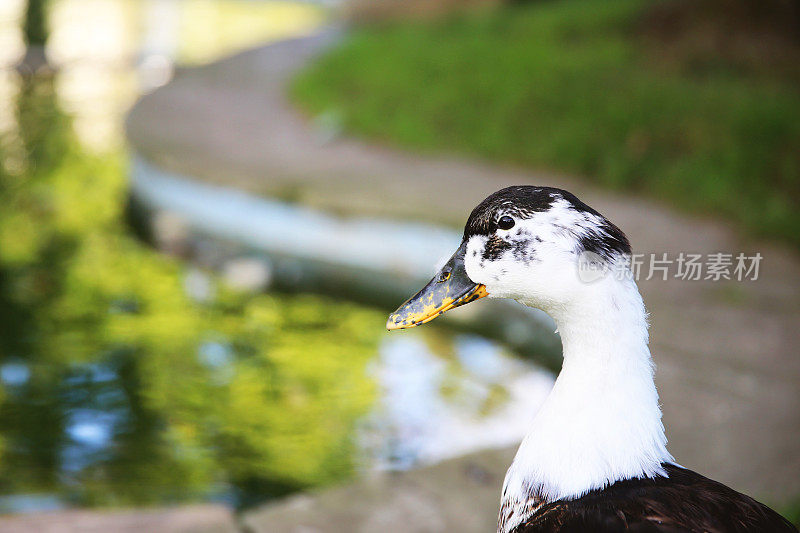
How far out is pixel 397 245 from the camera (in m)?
4.52

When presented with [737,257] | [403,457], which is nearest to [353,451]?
[403,457]

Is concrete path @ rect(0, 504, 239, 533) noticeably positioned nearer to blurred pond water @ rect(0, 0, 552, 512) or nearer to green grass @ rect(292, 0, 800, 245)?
blurred pond water @ rect(0, 0, 552, 512)

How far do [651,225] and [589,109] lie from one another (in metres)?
1.55

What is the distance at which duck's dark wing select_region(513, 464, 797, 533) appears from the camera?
1474 mm

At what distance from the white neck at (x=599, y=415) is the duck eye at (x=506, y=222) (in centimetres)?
20

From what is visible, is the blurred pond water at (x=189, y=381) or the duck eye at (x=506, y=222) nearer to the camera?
the duck eye at (x=506, y=222)

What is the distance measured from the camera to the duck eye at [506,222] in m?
1.68

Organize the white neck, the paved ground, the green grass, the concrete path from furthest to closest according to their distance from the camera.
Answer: the green grass → the paved ground → the concrete path → the white neck

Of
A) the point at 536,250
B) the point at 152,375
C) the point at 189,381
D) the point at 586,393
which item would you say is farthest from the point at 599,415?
the point at 152,375

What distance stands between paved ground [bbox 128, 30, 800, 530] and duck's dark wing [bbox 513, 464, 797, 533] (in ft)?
2.53

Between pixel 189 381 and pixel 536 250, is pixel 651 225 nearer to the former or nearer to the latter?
pixel 189 381

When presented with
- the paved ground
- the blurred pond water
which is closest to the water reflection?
the blurred pond water

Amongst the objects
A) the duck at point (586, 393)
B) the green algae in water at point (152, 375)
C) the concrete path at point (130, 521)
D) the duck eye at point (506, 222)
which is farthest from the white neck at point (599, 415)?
the green algae in water at point (152, 375)

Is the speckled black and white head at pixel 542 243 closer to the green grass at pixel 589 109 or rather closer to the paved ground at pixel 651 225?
the paved ground at pixel 651 225
